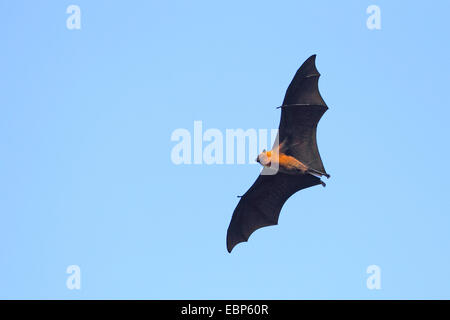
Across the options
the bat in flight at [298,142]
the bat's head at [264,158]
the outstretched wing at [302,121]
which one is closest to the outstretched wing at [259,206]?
the bat in flight at [298,142]

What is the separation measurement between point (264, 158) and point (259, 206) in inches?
98.6

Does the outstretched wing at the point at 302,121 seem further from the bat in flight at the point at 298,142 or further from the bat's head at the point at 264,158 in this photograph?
the bat's head at the point at 264,158

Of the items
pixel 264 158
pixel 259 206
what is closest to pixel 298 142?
pixel 264 158

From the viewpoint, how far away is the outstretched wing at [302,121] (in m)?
22.2

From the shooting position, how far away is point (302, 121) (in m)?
22.6

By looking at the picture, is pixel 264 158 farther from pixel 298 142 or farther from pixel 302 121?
pixel 302 121

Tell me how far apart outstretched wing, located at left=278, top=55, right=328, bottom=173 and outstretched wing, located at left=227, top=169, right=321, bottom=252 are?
1.41 m

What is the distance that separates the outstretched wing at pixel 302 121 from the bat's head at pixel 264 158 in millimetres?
498

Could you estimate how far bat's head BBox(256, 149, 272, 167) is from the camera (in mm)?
22438
